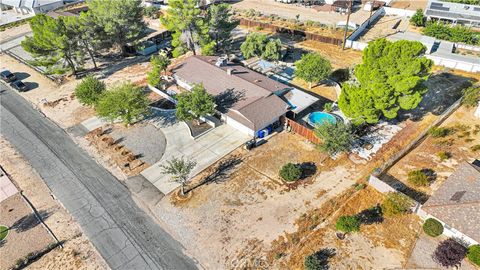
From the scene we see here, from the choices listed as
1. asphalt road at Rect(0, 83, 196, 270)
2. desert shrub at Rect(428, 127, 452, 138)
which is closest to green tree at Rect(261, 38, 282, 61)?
desert shrub at Rect(428, 127, 452, 138)

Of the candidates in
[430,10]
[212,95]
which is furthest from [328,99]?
[430,10]

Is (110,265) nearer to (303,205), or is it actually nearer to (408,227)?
(303,205)

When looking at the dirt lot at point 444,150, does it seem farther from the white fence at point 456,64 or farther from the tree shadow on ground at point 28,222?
the tree shadow on ground at point 28,222

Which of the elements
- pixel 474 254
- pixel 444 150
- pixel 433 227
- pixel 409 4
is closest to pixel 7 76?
pixel 433 227

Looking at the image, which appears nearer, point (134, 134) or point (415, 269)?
point (415, 269)

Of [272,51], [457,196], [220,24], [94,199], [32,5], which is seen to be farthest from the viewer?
[32,5]

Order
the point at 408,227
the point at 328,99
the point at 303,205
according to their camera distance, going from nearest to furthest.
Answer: the point at 408,227 → the point at 303,205 → the point at 328,99

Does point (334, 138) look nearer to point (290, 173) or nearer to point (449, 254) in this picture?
point (290, 173)
